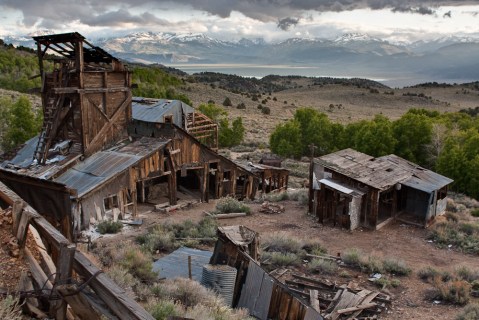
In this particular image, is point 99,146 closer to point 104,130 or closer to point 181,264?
point 104,130

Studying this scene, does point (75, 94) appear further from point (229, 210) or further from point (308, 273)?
point (308, 273)

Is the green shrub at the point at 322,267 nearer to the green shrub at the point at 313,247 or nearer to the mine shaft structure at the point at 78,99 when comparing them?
the green shrub at the point at 313,247

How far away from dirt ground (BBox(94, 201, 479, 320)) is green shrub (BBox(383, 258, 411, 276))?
0.26 meters

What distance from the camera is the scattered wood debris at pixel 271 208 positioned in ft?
72.1

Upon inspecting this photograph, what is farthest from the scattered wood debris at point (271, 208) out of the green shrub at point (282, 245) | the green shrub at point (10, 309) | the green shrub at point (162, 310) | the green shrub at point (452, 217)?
the green shrub at point (10, 309)

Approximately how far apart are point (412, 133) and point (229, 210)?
46.9 feet

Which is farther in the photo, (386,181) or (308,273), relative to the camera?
(386,181)

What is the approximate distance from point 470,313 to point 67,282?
9.77 meters

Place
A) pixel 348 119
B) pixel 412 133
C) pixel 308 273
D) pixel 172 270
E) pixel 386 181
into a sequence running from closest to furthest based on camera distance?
pixel 172 270
pixel 308 273
pixel 386 181
pixel 412 133
pixel 348 119

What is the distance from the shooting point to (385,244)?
58.8ft

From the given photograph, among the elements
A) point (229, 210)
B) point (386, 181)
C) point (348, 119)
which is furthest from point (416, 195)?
point (348, 119)

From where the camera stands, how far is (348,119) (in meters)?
69.8

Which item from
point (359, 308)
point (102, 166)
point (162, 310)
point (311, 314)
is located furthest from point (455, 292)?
point (102, 166)

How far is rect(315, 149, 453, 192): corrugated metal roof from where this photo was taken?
19797 mm
